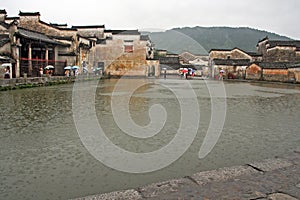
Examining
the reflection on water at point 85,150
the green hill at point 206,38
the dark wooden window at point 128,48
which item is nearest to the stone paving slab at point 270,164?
the reflection on water at point 85,150

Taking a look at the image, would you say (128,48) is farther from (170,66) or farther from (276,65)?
(276,65)

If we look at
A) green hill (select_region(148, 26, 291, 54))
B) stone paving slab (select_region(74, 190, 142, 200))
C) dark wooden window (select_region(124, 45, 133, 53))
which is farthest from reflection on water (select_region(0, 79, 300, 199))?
green hill (select_region(148, 26, 291, 54))

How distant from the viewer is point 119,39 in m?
52.5

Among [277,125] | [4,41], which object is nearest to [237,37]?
Result: [4,41]

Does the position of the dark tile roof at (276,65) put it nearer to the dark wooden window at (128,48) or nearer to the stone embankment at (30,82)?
the dark wooden window at (128,48)

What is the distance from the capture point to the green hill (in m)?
111

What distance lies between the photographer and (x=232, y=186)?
425 centimetres

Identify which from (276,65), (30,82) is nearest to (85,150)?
(30,82)

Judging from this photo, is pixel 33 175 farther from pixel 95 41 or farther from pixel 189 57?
pixel 189 57

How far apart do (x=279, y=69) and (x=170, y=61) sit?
3187cm

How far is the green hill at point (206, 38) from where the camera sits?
11056cm

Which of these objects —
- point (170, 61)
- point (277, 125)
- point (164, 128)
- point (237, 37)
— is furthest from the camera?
point (237, 37)

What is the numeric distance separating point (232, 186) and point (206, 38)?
128754 millimetres

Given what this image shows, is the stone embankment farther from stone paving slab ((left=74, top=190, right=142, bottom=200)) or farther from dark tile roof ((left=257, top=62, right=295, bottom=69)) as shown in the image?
dark tile roof ((left=257, top=62, right=295, bottom=69))
